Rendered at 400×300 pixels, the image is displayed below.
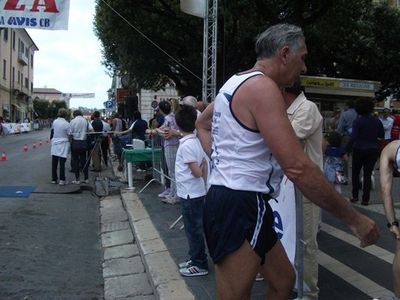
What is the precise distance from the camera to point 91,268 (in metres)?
5.85

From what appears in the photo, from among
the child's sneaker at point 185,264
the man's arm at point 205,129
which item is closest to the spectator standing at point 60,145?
A: the child's sneaker at point 185,264

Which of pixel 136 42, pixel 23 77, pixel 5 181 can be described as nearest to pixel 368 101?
pixel 5 181

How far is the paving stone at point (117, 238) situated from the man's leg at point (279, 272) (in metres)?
4.48

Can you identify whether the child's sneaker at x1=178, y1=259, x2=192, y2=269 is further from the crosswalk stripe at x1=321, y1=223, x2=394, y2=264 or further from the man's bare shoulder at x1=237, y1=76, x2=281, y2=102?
the man's bare shoulder at x1=237, y1=76, x2=281, y2=102

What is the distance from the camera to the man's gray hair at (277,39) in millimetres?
2414

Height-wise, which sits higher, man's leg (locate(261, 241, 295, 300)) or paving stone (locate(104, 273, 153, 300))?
man's leg (locate(261, 241, 295, 300))

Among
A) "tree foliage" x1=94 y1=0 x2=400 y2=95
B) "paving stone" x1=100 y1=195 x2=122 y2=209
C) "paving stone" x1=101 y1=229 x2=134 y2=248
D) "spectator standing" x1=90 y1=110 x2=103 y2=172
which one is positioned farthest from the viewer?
"tree foliage" x1=94 y1=0 x2=400 y2=95

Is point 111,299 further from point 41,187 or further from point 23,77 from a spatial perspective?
point 23,77

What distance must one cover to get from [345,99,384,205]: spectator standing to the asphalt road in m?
4.53

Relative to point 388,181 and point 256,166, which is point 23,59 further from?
point 256,166

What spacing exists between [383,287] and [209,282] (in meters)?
1.56

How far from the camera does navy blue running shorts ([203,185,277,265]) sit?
237 centimetres

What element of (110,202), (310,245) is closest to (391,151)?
(310,245)

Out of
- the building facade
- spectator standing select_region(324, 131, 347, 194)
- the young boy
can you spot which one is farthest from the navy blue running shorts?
the building facade
